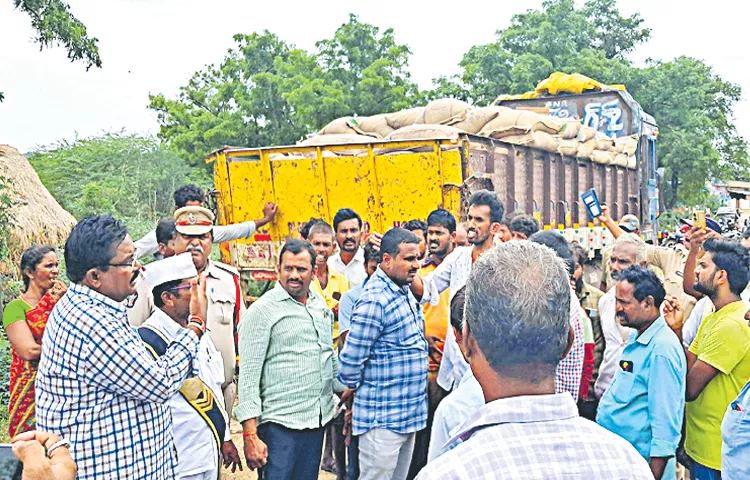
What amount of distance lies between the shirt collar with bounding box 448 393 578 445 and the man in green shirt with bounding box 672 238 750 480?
2.10 metres

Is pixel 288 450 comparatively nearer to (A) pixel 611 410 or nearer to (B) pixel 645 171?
(A) pixel 611 410

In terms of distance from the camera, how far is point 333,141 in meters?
6.46

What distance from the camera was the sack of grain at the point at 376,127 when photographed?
7.78 m

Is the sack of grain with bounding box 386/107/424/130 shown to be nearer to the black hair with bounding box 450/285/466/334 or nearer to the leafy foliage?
the black hair with bounding box 450/285/466/334

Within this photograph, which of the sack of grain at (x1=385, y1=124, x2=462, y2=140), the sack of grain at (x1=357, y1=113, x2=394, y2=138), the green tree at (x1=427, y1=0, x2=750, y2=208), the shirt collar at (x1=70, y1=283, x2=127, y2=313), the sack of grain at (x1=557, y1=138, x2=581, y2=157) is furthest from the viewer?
the green tree at (x1=427, y1=0, x2=750, y2=208)

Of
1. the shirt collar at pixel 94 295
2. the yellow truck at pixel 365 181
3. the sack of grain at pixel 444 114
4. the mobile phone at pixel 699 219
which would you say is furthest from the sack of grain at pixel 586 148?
the shirt collar at pixel 94 295

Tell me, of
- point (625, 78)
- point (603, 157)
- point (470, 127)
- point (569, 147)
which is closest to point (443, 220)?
point (470, 127)

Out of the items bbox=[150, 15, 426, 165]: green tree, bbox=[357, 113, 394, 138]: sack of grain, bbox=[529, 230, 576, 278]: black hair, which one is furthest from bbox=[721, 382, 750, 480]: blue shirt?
bbox=[150, 15, 426, 165]: green tree

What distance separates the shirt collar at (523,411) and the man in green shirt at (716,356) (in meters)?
2.10

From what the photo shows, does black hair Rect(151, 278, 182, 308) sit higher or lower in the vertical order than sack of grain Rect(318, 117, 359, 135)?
lower

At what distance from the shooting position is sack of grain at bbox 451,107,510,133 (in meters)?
7.27

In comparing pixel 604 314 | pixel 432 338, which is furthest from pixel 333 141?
pixel 604 314

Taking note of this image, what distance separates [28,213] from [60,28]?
124 inches

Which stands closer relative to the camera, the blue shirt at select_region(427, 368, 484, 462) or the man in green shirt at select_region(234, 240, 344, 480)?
the blue shirt at select_region(427, 368, 484, 462)
